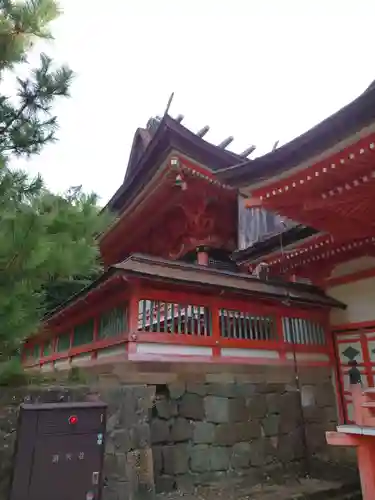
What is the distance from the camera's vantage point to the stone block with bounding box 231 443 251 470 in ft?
16.6

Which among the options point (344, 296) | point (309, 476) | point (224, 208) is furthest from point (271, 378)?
point (224, 208)

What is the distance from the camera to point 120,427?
3826 millimetres

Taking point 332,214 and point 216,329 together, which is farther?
point 216,329

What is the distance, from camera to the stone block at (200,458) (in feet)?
15.6

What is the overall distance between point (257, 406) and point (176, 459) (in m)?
1.48

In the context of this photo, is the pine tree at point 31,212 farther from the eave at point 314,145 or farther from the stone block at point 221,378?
the stone block at point 221,378

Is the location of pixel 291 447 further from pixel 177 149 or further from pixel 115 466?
pixel 177 149

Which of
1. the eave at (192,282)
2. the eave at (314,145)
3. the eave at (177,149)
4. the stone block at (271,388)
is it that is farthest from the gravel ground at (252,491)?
the eave at (177,149)

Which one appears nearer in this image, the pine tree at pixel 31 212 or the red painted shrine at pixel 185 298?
the pine tree at pixel 31 212

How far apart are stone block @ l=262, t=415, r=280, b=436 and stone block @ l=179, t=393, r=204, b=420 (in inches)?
44.5

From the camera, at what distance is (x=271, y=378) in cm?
580

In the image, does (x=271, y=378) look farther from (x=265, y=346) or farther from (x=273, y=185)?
(x=273, y=185)

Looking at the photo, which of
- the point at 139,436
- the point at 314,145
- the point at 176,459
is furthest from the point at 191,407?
the point at 314,145

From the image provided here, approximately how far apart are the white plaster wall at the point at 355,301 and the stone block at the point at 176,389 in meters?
3.21
